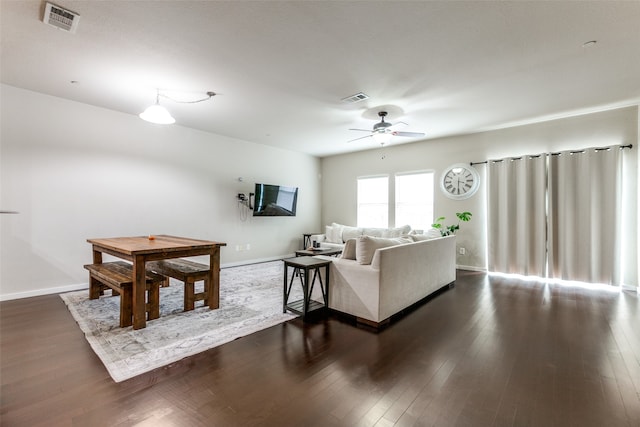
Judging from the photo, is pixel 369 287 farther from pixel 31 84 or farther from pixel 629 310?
pixel 31 84

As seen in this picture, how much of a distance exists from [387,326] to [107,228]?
448 centimetres

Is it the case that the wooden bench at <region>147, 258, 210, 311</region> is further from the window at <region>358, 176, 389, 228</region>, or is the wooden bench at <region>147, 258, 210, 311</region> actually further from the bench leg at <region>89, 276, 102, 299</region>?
the window at <region>358, 176, 389, 228</region>

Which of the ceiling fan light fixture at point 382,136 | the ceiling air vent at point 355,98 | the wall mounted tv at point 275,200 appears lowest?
the wall mounted tv at point 275,200

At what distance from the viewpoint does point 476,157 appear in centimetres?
572

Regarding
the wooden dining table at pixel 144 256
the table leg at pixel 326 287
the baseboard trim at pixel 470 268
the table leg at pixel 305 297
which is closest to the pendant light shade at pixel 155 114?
the wooden dining table at pixel 144 256

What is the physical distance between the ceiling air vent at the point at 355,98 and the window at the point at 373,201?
3290mm

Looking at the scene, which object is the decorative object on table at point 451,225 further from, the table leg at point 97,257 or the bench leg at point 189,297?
the table leg at point 97,257

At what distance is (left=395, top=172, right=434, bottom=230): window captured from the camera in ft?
21.1

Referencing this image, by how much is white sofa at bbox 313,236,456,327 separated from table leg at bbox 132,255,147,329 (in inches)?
72.0

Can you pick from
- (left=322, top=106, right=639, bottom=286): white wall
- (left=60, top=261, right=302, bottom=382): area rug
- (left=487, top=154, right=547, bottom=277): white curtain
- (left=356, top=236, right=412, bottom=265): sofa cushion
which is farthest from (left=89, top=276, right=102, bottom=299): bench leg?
(left=487, top=154, right=547, bottom=277): white curtain

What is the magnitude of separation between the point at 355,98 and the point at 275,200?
3365 millimetres

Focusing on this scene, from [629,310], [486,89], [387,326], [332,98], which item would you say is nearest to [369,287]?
[387,326]

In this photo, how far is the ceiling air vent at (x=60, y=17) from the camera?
225 centimetres

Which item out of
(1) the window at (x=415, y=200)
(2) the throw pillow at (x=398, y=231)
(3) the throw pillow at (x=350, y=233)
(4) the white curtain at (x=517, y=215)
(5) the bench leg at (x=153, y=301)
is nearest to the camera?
(5) the bench leg at (x=153, y=301)
